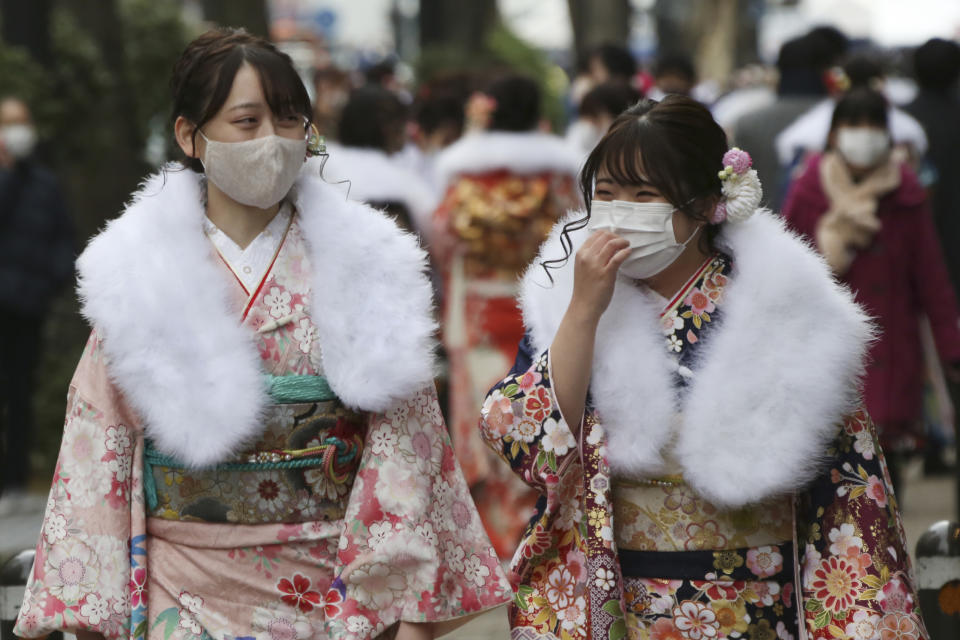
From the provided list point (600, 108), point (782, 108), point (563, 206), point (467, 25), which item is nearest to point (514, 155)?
point (563, 206)

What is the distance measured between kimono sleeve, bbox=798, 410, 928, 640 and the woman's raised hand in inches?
21.2

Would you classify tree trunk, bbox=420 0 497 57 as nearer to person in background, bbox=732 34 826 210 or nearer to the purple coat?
person in background, bbox=732 34 826 210

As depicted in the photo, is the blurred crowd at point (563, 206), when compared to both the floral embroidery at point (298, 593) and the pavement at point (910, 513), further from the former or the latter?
the floral embroidery at point (298, 593)

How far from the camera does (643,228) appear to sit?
319cm

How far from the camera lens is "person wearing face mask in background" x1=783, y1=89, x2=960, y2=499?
6191 millimetres

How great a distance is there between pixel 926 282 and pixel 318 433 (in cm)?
361

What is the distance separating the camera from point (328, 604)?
125 inches

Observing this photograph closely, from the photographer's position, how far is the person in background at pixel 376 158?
7188mm

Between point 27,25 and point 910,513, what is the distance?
246 inches

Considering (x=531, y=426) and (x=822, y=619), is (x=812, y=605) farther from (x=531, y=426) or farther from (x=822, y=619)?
(x=531, y=426)

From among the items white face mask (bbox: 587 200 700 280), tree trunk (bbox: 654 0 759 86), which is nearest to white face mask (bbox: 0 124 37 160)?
white face mask (bbox: 587 200 700 280)

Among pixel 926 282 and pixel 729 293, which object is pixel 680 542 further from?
pixel 926 282

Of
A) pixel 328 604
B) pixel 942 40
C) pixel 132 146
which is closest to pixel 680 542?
pixel 328 604

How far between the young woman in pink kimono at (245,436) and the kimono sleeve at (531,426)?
0.16 m
